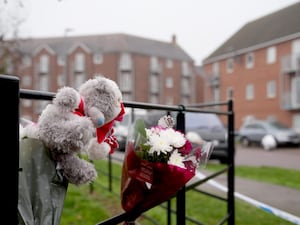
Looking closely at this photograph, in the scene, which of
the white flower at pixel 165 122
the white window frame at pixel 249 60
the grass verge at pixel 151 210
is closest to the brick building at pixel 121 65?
the white window frame at pixel 249 60

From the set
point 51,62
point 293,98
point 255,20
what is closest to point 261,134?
point 293,98

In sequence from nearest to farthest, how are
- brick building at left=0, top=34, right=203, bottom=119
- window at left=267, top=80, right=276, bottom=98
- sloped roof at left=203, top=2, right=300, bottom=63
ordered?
sloped roof at left=203, top=2, right=300, bottom=63
window at left=267, top=80, right=276, bottom=98
brick building at left=0, top=34, right=203, bottom=119

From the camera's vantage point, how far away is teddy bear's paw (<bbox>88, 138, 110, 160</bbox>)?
1.11 metres

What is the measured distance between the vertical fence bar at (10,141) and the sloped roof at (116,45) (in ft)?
145

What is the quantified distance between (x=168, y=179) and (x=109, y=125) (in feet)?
1.06

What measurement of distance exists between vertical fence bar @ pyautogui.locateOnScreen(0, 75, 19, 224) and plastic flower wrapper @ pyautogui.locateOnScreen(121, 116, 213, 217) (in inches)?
20.3

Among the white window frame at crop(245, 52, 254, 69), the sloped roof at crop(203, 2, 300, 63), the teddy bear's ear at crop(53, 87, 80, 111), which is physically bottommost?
the teddy bear's ear at crop(53, 87, 80, 111)

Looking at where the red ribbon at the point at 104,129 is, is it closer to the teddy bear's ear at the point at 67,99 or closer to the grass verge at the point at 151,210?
the teddy bear's ear at the point at 67,99

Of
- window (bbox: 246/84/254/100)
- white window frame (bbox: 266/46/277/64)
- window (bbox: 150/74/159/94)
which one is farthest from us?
window (bbox: 150/74/159/94)

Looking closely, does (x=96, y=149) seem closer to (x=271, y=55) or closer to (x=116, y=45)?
(x=271, y=55)

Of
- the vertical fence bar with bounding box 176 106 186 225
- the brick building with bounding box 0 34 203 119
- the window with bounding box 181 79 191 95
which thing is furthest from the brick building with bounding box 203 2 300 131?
the vertical fence bar with bounding box 176 106 186 225

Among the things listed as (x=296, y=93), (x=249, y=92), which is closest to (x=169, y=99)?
(x=249, y=92)

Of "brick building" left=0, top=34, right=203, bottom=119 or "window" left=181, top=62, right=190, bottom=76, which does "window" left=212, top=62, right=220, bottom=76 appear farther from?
"window" left=181, top=62, right=190, bottom=76

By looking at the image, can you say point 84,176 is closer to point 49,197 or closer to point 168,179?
point 49,197
